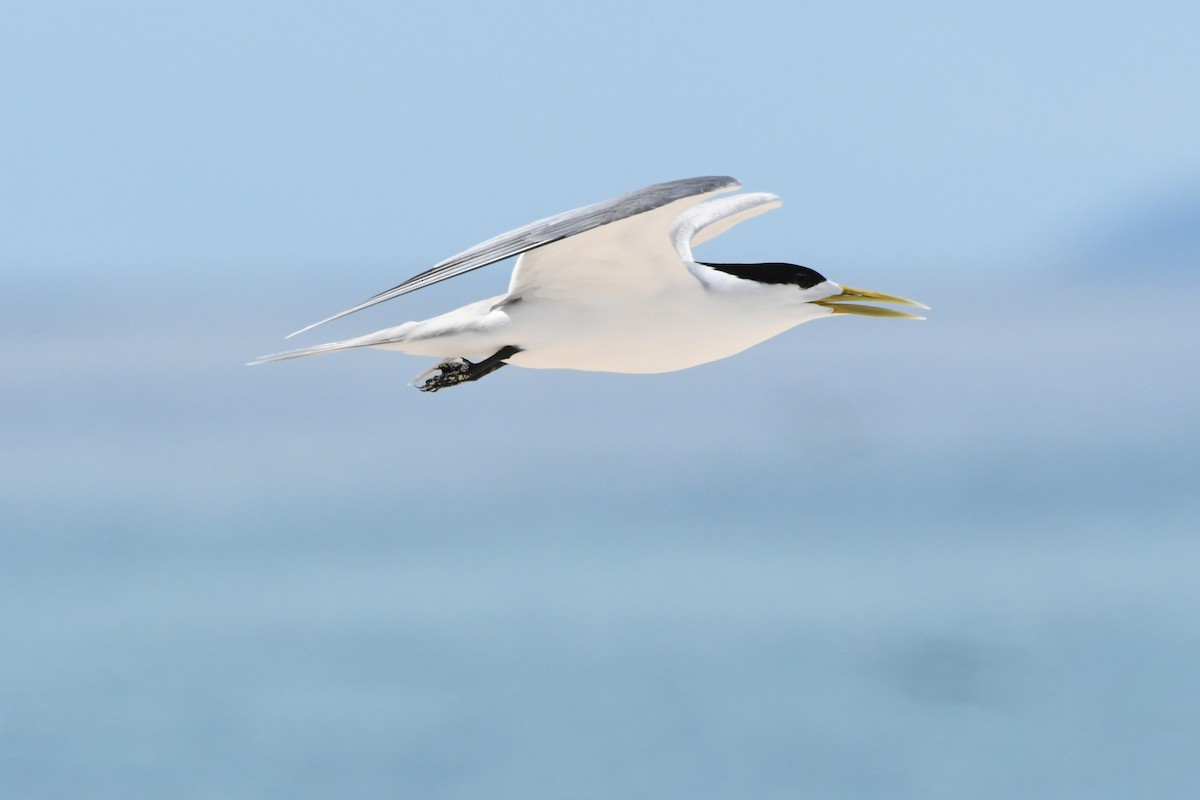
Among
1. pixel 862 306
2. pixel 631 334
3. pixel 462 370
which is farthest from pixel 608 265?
pixel 862 306

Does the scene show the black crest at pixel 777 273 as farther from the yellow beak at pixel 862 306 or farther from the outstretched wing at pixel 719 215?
the outstretched wing at pixel 719 215

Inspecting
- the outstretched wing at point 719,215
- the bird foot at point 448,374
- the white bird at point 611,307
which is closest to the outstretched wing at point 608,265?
the white bird at point 611,307

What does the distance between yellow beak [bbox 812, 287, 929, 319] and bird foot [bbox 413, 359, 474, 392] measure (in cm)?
188

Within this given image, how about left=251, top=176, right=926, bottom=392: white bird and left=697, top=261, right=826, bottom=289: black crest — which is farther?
left=697, top=261, right=826, bottom=289: black crest

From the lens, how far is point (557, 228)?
6.36 meters

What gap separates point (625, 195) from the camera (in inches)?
253

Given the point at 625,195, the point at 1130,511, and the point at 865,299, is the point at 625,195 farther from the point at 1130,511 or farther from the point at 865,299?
the point at 1130,511

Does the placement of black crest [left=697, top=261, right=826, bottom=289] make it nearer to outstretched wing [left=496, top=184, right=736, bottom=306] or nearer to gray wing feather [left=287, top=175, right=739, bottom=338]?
outstretched wing [left=496, top=184, right=736, bottom=306]

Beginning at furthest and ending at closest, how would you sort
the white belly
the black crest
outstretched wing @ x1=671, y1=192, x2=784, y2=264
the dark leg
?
outstretched wing @ x1=671, y1=192, x2=784, y2=264, the black crest, the dark leg, the white belly

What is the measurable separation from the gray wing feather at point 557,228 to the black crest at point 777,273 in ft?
3.84

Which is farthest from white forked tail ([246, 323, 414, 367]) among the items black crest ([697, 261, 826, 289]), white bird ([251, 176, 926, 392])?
black crest ([697, 261, 826, 289])

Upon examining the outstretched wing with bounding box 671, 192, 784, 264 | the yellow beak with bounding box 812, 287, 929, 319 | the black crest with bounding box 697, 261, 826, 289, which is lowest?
the yellow beak with bounding box 812, 287, 929, 319

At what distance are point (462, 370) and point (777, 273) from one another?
1.72 meters

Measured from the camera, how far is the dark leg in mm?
7160
